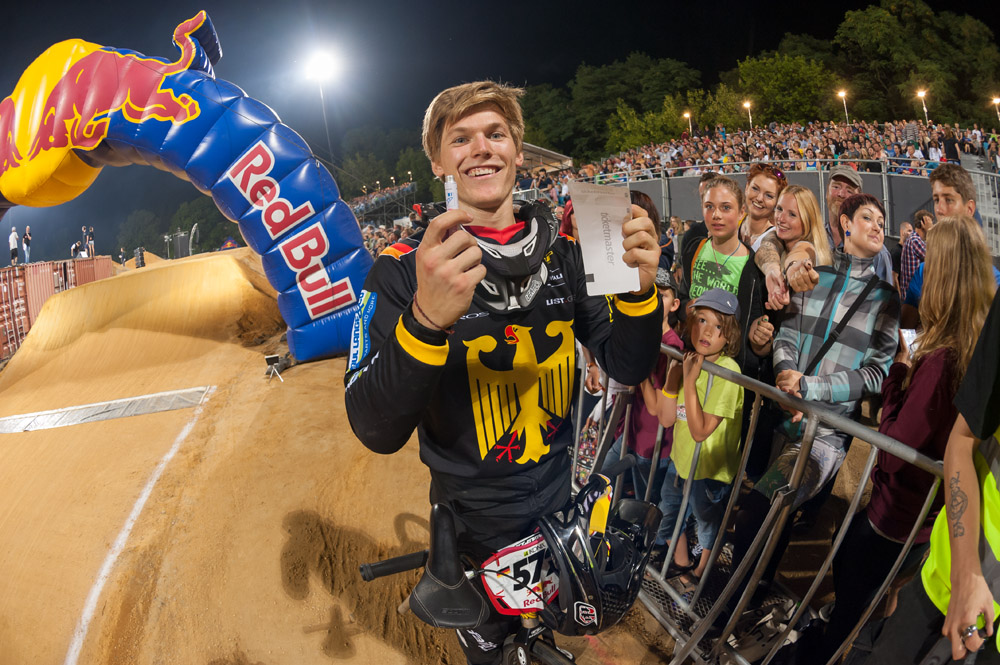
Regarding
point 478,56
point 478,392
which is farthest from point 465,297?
point 478,56

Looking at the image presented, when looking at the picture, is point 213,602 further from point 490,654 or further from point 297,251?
point 297,251

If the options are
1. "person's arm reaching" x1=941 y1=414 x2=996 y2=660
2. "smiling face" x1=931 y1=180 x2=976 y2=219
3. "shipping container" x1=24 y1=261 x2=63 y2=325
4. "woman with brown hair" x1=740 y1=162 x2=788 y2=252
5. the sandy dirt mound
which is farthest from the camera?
"shipping container" x1=24 y1=261 x2=63 y2=325

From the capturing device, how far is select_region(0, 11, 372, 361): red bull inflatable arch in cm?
818

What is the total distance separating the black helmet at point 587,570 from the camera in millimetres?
1972

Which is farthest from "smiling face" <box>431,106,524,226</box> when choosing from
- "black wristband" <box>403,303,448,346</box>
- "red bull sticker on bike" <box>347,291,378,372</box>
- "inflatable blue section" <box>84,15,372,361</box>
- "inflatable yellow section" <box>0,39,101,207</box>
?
"inflatable yellow section" <box>0,39,101,207</box>

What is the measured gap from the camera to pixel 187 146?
8172mm

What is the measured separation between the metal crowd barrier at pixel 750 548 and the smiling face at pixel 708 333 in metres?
0.17

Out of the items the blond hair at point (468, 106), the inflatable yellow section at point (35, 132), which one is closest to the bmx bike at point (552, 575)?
the blond hair at point (468, 106)

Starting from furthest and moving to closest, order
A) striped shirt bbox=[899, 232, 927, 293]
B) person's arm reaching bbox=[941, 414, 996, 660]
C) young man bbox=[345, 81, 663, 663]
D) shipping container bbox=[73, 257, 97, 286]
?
shipping container bbox=[73, 257, 97, 286], striped shirt bbox=[899, 232, 927, 293], young man bbox=[345, 81, 663, 663], person's arm reaching bbox=[941, 414, 996, 660]

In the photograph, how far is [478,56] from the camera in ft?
321

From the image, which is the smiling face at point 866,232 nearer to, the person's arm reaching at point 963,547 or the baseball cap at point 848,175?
the baseball cap at point 848,175

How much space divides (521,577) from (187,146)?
27.2 ft

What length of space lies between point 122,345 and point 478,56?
325ft

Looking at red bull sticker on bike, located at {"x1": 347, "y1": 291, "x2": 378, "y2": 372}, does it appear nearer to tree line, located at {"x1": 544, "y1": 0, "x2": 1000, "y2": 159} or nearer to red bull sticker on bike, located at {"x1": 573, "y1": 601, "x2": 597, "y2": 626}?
red bull sticker on bike, located at {"x1": 573, "y1": 601, "x2": 597, "y2": 626}
